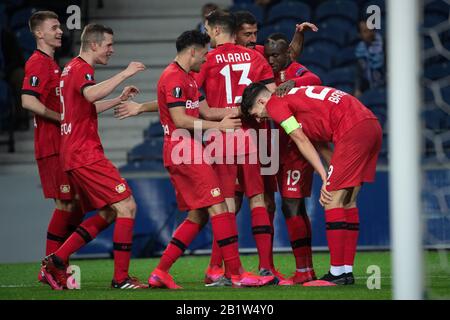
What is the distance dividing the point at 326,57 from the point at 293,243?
5.38 meters

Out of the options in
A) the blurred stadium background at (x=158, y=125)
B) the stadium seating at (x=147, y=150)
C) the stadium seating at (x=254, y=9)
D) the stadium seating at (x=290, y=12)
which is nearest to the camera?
the blurred stadium background at (x=158, y=125)

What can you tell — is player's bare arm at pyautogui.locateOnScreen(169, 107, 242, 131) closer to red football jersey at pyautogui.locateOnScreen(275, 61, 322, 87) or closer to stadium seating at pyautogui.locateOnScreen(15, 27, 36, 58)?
red football jersey at pyautogui.locateOnScreen(275, 61, 322, 87)

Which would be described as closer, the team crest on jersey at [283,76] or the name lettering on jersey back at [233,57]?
the name lettering on jersey back at [233,57]

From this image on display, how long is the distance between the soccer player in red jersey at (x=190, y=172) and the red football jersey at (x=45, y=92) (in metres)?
1.14

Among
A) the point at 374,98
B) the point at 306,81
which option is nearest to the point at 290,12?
the point at 374,98

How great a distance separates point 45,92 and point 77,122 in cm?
76

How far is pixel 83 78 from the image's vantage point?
6691 millimetres

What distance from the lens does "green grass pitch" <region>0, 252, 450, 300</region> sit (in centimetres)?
596

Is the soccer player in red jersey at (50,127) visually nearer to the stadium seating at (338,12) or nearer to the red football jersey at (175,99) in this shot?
the red football jersey at (175,99)

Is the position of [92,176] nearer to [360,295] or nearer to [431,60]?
[360,295]

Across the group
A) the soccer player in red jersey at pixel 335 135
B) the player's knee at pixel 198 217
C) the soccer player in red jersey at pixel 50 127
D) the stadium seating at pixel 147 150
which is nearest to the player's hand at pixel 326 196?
the soccer player in red jersey at pixel 335 135

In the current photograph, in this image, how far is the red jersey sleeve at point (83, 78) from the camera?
6.67 meters

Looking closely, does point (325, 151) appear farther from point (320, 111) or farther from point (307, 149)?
point (307, 149)

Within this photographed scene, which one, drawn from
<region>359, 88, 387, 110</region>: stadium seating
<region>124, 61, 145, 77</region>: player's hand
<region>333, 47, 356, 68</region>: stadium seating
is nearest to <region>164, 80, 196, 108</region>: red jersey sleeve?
<region>124, 61, 145, 77</region>: player's hand
